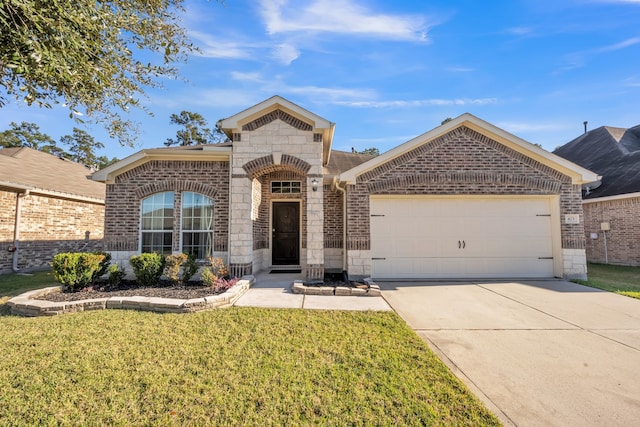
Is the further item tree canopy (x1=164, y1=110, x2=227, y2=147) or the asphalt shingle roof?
tree canopy (x1=164, y1=110, x2=227, y2=147)

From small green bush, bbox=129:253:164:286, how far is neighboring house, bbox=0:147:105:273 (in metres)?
4.23

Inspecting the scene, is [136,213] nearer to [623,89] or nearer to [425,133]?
[425,133]

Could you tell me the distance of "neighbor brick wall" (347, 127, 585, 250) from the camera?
26.4ft

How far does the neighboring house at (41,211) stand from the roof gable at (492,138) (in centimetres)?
889

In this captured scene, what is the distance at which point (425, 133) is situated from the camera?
26.6 feet

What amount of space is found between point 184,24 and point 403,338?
747cm

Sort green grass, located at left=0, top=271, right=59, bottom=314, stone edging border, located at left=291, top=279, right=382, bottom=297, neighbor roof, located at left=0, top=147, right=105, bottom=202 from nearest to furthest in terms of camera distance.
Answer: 1. stone edging border, located at left=291, top=279, right=382, bottom=297
2. green grass, located at left=0, top=271, right=59, bottom=314
3. neighbor roof, located at left=0, top=147, right=105, bottom=202

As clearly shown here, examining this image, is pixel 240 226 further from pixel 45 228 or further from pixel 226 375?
pixel 45 228

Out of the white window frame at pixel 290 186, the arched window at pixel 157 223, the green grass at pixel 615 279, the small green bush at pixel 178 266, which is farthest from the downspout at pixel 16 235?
the green grass at pixel 615 279

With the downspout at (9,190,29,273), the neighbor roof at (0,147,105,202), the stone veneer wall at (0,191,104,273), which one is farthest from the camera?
the neighbor roof at (0,147,105,202)

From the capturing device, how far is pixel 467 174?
26.7ft

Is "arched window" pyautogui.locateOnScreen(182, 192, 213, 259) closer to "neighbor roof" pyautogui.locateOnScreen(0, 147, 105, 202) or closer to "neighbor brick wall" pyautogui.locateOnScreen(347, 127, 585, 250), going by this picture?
"neighbor roof" pyautogui.locateOnScreen(0, 147, 105, 202)

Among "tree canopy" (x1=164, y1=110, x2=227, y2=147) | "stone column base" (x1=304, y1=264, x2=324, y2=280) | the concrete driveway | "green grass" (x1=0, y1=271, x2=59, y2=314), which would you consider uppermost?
"tree canopy" (x1=164, y1=110, x2=227, y2=147)

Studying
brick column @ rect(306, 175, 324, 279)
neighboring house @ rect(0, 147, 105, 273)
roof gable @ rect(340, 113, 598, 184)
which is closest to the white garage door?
roof gable @ rect(340, 113, 598, 184)
